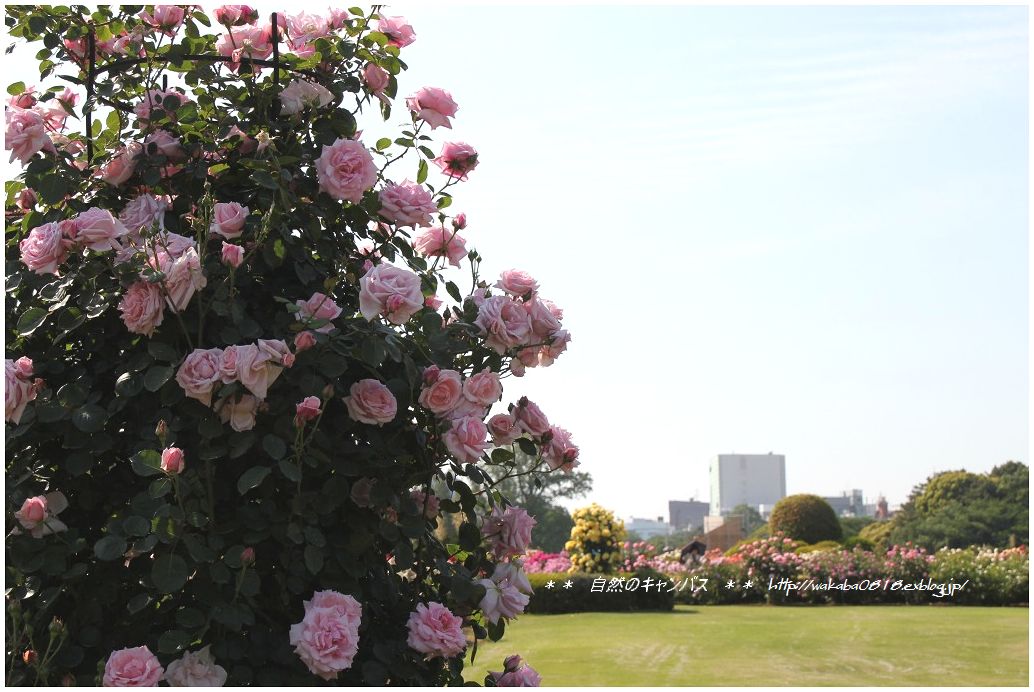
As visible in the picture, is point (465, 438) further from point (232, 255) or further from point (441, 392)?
point (232, 255)

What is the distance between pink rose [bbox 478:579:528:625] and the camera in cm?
212

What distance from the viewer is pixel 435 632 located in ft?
6.28

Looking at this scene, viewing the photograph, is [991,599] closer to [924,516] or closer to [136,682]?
[924,516]

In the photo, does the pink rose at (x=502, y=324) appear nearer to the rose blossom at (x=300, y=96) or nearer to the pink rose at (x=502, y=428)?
the pink rose at (x=502, y=428)

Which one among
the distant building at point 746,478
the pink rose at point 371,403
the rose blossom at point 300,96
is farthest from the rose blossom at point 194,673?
the distant building at point 746,478

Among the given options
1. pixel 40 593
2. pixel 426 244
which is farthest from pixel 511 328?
pixel 40 593

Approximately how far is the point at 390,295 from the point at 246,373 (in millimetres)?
291

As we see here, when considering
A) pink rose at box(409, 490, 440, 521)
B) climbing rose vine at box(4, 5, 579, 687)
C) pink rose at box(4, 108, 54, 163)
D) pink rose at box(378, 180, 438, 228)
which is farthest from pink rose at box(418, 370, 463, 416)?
pink rose at box(4, 108, 54, 163)

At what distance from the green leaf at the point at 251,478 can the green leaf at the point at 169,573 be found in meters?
0.17

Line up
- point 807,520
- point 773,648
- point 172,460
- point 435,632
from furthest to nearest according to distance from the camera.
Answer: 1. point 807,520
2. point 773,648
3. point 435,632
4. point 172,460

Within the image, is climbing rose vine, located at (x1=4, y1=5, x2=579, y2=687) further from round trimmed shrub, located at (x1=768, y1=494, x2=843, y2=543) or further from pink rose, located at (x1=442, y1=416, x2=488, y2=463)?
round trimmed shrub, located at (x1=768, y1=494, x2=843, y2=543)

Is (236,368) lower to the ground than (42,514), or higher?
higher

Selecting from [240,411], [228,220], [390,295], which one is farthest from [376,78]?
[240,411]

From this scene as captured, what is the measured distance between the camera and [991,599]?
550 inches
